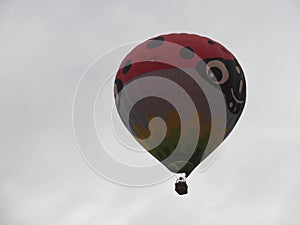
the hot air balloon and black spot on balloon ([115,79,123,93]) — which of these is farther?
black spot on balloon ([115,79,123,93])

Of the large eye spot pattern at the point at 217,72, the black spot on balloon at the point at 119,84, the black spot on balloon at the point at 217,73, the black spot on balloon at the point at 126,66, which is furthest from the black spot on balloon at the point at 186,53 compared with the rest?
the black spot on balloon at the point at 119,84

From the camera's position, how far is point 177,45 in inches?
1443

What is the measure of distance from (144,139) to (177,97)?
2.27 metres

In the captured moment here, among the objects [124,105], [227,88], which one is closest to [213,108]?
[227,88]

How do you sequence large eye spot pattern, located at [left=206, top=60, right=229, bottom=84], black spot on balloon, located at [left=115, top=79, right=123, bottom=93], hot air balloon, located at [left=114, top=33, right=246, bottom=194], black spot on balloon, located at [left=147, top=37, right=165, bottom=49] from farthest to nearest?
1. black spot on balloon, located at [left=115, top=79, right=123, bottom=93]
2. black spot on balloon, located at [left=147, top=37, right=165, bottom=49]
3. large eye spot pattern, located at [left=206, top=60, right=229, bottom=84]
4. hot air balloon, located at [left=114, top=33, right=246, bottom=194]

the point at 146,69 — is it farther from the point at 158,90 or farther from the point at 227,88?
the point at 227,88

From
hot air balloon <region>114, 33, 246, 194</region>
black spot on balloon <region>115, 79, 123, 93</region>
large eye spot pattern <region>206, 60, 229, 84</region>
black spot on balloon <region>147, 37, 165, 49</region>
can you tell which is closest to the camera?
hot air balloon <region>114, 33, 246, 194</region>

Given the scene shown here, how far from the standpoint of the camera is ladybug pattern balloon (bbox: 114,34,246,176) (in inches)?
1416

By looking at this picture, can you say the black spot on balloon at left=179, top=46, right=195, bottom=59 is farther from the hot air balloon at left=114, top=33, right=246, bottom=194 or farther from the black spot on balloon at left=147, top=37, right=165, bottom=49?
the black spot on balloon at left=147, top=37, right=165, bottom=49

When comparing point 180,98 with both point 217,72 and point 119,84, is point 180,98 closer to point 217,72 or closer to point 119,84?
point 217,72

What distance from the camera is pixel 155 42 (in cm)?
3719

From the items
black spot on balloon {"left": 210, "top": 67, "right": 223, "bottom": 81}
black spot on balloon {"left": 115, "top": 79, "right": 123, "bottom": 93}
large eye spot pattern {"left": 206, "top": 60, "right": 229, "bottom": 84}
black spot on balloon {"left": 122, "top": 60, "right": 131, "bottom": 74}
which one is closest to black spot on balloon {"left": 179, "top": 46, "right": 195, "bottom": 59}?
large eye spot pattern {"left": 206, "top": 60, "right": 229, "bottom": 84}

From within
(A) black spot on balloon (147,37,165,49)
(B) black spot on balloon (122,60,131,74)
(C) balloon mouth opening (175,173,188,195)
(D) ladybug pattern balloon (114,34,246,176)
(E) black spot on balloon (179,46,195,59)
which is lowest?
(C) balloon mouth opening (175,173,188,195)

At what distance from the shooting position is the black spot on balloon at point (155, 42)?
121ft
